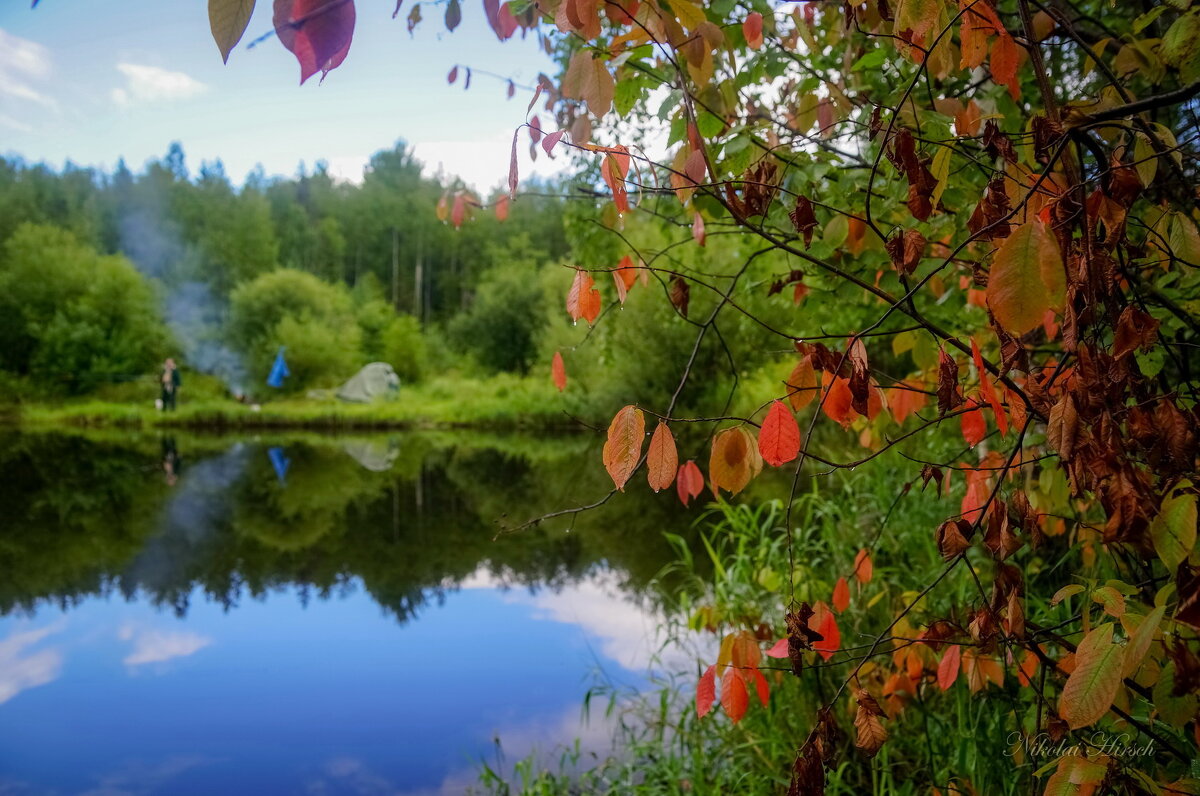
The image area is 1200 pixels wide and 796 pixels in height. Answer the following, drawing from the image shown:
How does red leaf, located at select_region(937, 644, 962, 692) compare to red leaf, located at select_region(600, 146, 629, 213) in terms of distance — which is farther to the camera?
red leaf, located at select_region(937, 644, 962, 692)

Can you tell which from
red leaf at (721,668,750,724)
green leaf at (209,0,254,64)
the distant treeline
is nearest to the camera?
green leaf at (209,0,254,64)

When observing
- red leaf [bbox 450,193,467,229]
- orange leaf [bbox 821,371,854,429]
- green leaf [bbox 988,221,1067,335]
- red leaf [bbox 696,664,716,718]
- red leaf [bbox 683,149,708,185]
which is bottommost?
red leaf [bbox 696,664,716,718]

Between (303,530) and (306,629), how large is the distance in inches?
109

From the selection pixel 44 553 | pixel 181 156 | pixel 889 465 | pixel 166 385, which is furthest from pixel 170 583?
pixel 181 156

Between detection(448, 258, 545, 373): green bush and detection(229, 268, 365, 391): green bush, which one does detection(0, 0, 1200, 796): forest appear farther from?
detection(448, 258, 545, 373): green bush

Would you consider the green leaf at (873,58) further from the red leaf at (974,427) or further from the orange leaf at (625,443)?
the orange leaf at (625,443)

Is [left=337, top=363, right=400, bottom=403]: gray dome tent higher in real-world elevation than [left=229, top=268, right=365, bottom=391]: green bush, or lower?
lower

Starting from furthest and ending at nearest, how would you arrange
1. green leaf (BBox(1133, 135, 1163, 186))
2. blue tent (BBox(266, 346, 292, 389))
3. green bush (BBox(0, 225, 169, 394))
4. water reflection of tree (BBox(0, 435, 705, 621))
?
blue tent (BBox(266, 346, 292, 389))
green bush (BBox(0, 225, 169, 394))
water reflection of tree (BBox(0, 435, 705, 621))
green leaf (BBox(1133, 135, 1163, 186))

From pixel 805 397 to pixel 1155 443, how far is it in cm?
46

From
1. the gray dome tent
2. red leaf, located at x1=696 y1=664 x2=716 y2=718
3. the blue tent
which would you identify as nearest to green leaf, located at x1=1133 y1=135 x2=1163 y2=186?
red leaf, located at x1=696 y1=664 x2=716 y2=718

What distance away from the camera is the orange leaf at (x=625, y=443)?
1009 millimetres

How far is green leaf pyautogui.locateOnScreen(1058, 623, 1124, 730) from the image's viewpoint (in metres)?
0.83

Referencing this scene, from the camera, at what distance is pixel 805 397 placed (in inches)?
47.9

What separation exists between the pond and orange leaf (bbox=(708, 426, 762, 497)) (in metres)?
0.37
